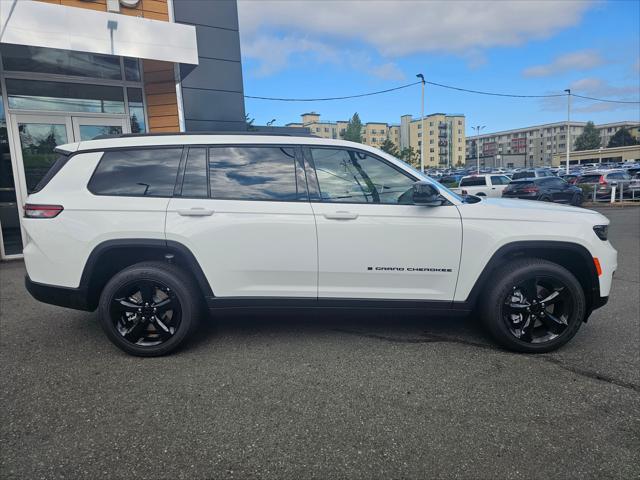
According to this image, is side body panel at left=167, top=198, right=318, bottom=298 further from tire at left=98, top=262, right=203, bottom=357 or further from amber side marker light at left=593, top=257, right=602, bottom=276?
amber side marker light at left=593, top=257, right=602, bottom=276

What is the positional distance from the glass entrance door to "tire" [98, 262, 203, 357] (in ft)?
18.0

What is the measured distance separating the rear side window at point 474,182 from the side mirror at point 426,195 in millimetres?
18168

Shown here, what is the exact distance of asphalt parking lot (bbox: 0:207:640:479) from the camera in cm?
227

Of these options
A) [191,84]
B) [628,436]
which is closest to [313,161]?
[628,436]

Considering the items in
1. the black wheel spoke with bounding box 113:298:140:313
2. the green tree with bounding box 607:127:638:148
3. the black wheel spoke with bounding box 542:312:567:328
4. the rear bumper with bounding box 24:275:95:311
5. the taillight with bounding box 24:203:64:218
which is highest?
the green tree with bounding box 607:127:638:148

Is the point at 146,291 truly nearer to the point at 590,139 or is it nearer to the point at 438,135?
the point at 590,139

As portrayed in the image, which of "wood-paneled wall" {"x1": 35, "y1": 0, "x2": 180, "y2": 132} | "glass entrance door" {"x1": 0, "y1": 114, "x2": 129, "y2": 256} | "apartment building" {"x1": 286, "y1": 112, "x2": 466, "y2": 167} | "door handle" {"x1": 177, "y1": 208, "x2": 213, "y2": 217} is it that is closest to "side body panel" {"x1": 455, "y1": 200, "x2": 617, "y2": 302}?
"door handle" {"x1": 177, "y1": 208, "x2": 213, "y2": 217}

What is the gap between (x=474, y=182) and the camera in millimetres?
20484

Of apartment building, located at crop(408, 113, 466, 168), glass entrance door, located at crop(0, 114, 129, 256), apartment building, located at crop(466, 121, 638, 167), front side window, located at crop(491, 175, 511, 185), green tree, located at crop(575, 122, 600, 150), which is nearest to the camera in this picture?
glass entrance door, located at crop(0, 114, 129, 256)

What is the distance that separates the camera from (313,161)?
3613mm

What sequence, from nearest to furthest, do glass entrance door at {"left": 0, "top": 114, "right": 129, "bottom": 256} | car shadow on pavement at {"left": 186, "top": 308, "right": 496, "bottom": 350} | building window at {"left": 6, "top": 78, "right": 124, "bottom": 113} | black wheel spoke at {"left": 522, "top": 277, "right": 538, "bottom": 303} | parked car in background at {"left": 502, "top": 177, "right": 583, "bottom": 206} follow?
black wheel spoke at {"left": 522, "top": 277, "right": 538, "bottom": 303} → car shadow on pavement at {"left": 186, "top": 308, "right": 496, "bottom": 350} → building window at {"left": 6, "top": 78, "right": 124, "bottom": 113} → glass entrance door at {"left": 0, "top": 114, "right": 129, "bottom": 256} → parked car in background at {"left": 502, "top": 177, "right": 583, "bottom": 206}

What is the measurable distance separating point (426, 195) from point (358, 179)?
1.92 feet

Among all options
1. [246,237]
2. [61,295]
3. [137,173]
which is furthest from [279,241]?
[61,295]

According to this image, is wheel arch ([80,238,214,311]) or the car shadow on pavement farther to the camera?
the car shadow on pavement
